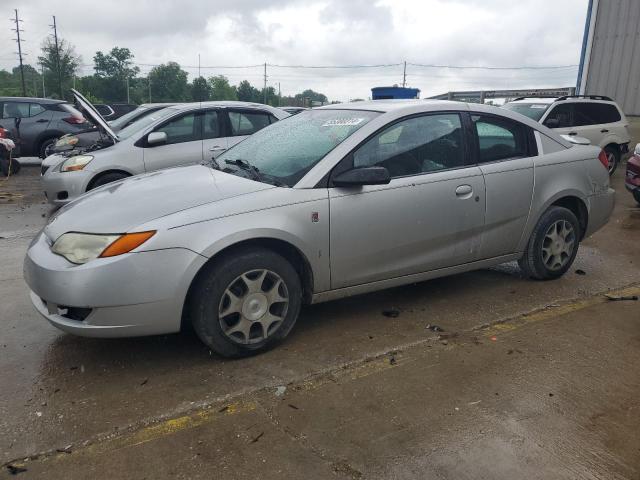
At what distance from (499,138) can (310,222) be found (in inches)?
76.1

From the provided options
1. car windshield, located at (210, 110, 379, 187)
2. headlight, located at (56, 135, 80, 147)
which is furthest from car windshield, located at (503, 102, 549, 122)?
headlight, located at (56, 135, 80, 147)

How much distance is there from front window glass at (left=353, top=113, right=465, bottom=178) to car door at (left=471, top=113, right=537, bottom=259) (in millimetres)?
228

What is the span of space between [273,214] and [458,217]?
1500 mm

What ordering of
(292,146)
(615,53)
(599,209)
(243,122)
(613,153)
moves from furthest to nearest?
(615,53) < (613,153) < (243,122) < (599,209) < (292,146)

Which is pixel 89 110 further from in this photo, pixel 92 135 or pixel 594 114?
pixel 594 114

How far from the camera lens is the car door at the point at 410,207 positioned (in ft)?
11.6

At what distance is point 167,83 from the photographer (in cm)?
8844

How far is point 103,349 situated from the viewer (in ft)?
11.4

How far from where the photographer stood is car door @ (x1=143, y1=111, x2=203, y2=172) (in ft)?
22.8

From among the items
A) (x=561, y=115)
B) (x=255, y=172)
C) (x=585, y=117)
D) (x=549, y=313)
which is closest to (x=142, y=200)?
(x=255, y=172)

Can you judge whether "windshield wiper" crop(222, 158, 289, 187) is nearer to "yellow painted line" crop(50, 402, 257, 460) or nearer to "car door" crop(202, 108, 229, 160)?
"yellow painted line" crop(50, 402, 257, 460)

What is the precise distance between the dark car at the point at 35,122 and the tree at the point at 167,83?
78753 millimetres

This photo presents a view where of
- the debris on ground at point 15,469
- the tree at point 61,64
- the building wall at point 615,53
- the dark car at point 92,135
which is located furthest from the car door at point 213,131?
the tree at point 61,64

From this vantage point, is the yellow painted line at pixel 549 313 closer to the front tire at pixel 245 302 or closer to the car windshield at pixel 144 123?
the front tire at pixel 245 302
